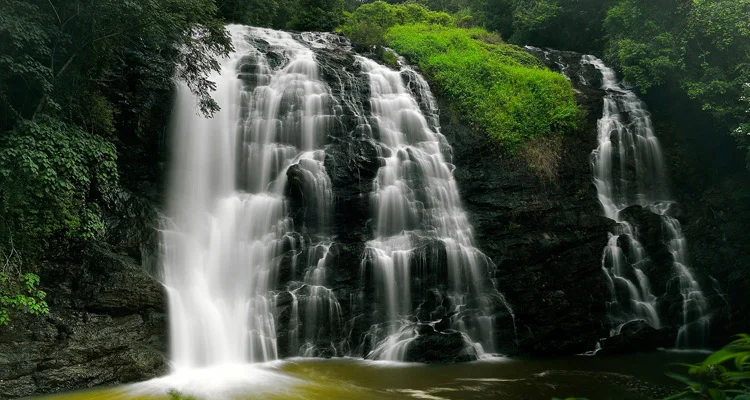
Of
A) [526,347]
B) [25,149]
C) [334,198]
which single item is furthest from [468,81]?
[25,149]

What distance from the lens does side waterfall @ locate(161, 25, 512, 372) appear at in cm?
1068

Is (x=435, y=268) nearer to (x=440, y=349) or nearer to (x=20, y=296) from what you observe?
(x=440, y=349)

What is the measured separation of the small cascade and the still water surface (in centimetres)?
99

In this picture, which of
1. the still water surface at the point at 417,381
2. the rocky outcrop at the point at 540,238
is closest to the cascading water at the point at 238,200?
the still water surface at the point at 417,381

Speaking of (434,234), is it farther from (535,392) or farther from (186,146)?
(186,146)

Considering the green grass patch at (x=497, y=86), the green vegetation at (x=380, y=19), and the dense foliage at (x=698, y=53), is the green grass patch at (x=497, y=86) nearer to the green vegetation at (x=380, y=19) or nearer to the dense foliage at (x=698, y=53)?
Answer: the green vegetation at (x=380, y=19)

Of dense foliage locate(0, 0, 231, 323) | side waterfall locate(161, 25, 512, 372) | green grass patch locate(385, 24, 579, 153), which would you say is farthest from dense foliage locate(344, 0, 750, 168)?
dense foliage locate(0, 0, 231, 323)

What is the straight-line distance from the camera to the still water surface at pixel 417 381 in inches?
322

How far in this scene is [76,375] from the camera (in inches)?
327

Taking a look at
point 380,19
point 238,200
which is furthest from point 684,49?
point 238,200

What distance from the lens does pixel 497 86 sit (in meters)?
16.5

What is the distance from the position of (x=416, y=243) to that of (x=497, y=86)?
24.8 feet

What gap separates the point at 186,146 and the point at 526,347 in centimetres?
1006

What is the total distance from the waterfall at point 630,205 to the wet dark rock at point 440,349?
4134 mm
